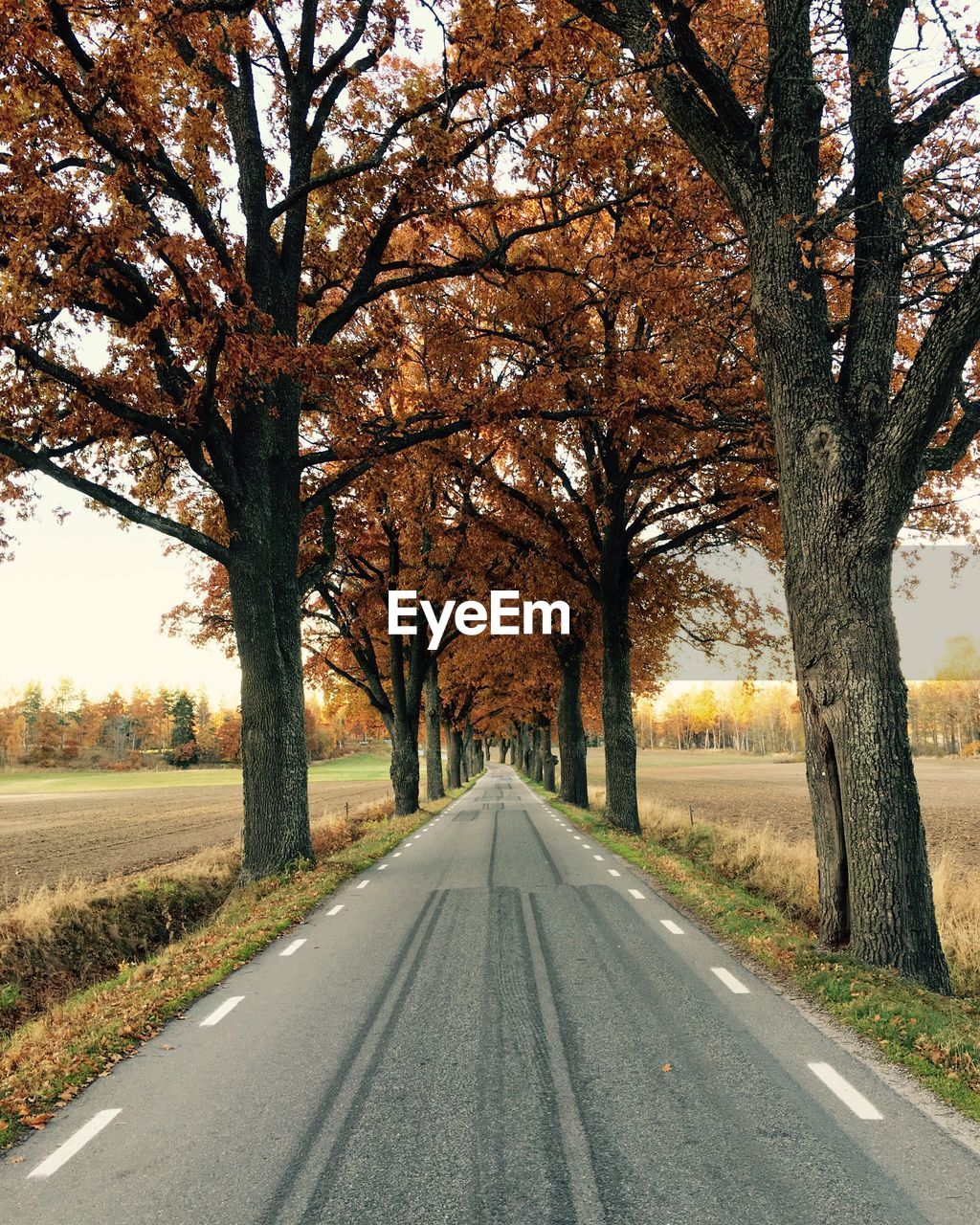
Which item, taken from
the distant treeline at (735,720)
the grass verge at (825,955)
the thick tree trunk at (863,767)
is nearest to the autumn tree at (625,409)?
the thick tree trunk at (863,767)

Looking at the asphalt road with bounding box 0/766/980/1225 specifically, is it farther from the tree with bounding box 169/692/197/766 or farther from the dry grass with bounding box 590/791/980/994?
the tree with bounding box 169/692/197/766

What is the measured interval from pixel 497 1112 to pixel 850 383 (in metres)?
6.41

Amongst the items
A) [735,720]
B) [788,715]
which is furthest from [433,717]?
[735,720]

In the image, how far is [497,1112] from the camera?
434 cm

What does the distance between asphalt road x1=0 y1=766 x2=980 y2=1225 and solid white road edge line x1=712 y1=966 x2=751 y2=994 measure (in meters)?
0.03

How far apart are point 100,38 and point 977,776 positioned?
7531 cm

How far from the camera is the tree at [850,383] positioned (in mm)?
6727

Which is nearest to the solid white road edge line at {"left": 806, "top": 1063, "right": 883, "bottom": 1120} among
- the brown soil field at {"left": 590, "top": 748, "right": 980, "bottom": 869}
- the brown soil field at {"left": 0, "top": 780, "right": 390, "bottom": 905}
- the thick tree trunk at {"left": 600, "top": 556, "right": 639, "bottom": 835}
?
the brown soil field at {"left": 590, "top": 748, "right": 980, "bottom": 869}

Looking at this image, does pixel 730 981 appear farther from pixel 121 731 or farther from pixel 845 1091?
pixel 121 731

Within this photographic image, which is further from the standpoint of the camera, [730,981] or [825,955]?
[825,955]

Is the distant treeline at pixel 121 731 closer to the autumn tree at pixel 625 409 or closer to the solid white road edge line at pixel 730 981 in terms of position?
the autumn tree at pixel 625 409

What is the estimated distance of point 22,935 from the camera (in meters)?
10.5

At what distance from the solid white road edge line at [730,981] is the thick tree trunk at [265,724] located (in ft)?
22.4

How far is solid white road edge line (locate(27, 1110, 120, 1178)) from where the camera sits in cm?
386
